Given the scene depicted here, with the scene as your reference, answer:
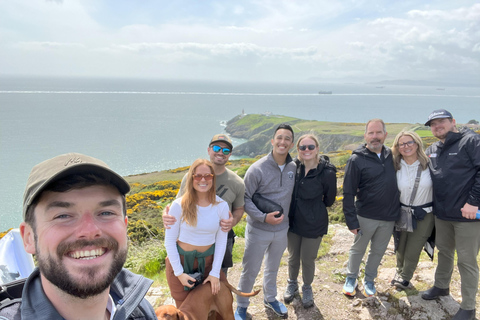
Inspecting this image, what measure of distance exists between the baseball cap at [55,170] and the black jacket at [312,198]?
2795 millimetres

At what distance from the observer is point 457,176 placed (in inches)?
138

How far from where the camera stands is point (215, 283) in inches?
111

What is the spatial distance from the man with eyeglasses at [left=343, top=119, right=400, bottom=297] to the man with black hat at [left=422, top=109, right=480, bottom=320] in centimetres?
52

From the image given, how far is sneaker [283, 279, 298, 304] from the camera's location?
161 inches

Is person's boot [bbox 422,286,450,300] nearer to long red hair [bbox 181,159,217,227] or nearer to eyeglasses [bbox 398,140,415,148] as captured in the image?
eyeglasses [bbox 398,140,415,148]

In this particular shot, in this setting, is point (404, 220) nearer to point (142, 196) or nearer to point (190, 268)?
point (190, 268)

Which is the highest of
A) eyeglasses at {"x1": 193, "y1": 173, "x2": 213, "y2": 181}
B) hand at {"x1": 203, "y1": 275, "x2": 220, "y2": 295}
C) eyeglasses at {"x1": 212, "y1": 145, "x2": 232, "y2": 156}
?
eyeglasses at {"x1": 212, "y1": 145, "x2": 232, "y2": 156}

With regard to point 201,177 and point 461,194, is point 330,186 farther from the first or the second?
point 201,177

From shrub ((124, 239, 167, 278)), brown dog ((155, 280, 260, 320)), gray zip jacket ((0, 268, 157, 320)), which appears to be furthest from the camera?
shrub ((124, 239, 167, 278))

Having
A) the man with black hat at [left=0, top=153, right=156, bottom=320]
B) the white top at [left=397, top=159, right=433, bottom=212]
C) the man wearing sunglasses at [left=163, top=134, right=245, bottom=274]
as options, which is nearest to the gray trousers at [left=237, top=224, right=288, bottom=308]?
the man wearing sunglasses at [left=163, top=134, right=245, bottom=274]

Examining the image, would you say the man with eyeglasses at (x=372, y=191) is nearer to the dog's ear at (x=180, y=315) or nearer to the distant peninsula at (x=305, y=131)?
the dog's ear at (x=180, y=315)

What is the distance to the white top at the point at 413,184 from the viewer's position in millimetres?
3740

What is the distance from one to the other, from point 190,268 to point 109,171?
1.99m

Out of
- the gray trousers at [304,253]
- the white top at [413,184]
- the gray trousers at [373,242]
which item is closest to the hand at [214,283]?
the gray trousers at [304,253]
